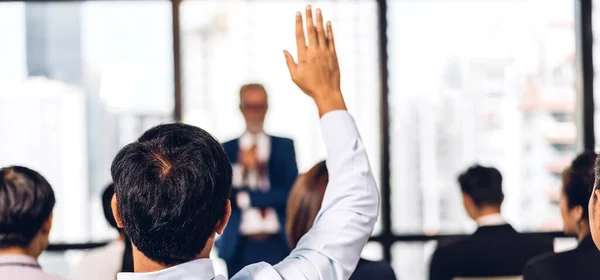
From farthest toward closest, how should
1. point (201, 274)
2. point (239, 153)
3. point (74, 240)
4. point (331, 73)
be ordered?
point (74, 240) → point (239, 153) → point (331, 73) → point (201, 274)

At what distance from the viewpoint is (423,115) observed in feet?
15.7

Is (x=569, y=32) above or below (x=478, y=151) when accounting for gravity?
above

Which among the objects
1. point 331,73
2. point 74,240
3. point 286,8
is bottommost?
point 74,240

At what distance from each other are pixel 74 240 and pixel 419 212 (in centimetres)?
207

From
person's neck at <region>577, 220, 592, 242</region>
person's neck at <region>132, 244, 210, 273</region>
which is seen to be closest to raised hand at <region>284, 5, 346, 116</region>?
person's neck at <region>132, 244, 210, 273</region>

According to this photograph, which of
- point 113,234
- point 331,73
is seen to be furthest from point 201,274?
point 113,234

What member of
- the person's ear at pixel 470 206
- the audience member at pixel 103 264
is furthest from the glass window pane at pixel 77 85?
the person's ear at pixel 470 206

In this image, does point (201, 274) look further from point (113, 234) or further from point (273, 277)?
point (113, 234)

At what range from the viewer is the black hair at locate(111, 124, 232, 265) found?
3.83ft

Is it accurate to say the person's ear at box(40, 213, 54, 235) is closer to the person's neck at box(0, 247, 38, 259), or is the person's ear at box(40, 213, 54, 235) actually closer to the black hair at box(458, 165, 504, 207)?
the person's neck at box(0, 247, 38, 259)

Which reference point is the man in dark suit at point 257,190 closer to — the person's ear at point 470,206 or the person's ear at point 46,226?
the person's ear at point 470,206

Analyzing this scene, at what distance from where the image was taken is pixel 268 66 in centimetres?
473

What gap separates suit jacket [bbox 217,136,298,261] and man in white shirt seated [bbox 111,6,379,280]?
2712mm

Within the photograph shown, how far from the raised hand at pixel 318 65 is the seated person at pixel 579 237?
1.26 meters
